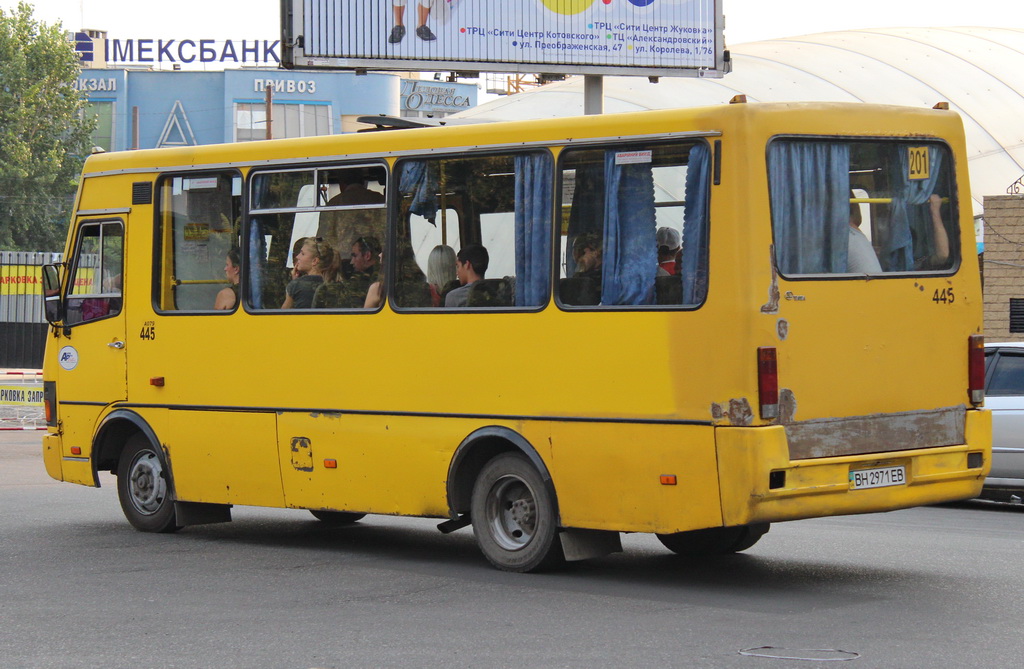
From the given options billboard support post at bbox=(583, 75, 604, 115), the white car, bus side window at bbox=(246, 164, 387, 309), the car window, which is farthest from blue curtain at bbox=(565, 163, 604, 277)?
billboard support post at bbox=(583, 75, 604, 115)

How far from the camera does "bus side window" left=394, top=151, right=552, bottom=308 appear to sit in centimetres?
927

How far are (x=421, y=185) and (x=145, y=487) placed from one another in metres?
3.59

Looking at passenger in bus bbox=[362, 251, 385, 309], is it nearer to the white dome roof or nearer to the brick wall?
the brick wall

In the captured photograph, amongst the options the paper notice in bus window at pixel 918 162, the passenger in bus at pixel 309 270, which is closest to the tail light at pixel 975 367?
the paper notice in bus window at pixel 918 162

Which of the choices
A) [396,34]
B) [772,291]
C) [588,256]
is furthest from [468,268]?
[396,34]

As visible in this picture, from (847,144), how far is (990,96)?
37258mm

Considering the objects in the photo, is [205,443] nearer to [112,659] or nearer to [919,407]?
[112,659]

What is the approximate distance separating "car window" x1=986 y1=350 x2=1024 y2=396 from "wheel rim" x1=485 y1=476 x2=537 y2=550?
6425 millimetres

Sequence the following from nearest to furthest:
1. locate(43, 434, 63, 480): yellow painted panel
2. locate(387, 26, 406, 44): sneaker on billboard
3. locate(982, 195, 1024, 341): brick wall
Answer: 1. locate(43, 434, 63, 480): yellow painted panel
2. locate(387, 26, 406, 44): sneaker on billboard
3. locate(982, 195, 1024, 341): brick wall

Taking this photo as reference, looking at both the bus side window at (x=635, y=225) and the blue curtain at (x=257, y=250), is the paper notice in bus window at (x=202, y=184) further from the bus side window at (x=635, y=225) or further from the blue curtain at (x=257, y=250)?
the bus side window at (x=635, y=225)

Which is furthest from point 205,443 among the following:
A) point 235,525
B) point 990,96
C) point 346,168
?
point 990,96

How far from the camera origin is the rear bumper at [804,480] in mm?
8172

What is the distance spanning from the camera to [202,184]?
36.7 feet

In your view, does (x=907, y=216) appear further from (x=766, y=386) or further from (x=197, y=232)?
(x=197, y=232)
